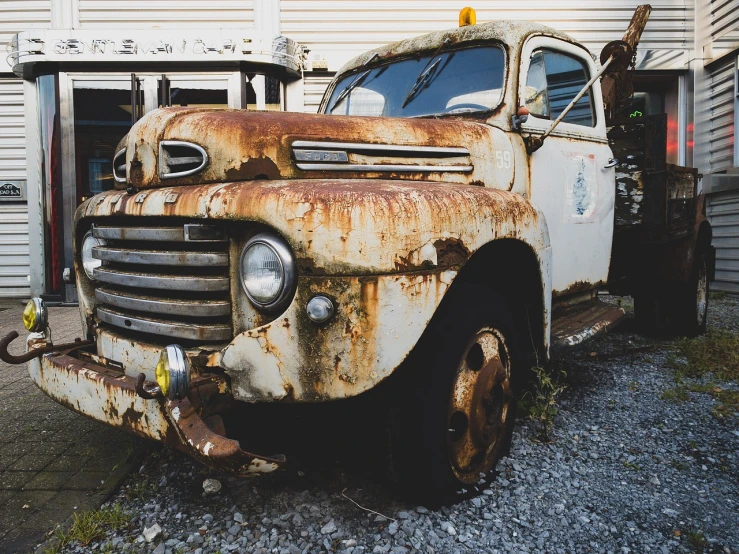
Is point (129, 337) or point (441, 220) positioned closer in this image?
point (441, 220)

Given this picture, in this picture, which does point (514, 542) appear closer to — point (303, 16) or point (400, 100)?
point (400, 100)

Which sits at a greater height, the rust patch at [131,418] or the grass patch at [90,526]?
the rust patch at [131,418]

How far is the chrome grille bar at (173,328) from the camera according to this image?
6.82 ft

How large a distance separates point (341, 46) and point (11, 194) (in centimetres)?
524

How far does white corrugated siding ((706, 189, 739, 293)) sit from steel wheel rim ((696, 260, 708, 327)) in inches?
128

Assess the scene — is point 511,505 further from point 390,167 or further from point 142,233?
point 142,233

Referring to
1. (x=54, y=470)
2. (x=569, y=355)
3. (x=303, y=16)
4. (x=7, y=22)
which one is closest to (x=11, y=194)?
(x=7, y=22)

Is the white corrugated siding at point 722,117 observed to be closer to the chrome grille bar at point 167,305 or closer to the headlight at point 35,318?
the chrome grille bar at point 167,305

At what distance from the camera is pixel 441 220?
2090mm

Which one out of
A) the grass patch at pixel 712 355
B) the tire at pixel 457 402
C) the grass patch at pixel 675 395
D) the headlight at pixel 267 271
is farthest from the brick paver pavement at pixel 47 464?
the grass patch at pixel 712 355

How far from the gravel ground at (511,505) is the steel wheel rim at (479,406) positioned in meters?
0.15

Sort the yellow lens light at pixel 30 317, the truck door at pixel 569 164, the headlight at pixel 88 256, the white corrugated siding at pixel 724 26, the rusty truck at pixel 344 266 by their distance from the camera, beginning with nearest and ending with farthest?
the rusty truck at pixel 344 266 < the yellow lens light at pixel 30 317 < the headlight at pixel 88 256 < the truck door at pixel 569 164 < the white corrugated siding at pixel 724 26

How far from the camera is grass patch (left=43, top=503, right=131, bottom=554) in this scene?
7.16 feet

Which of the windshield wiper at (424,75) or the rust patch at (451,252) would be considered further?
the windshield wiper at (424,75)
